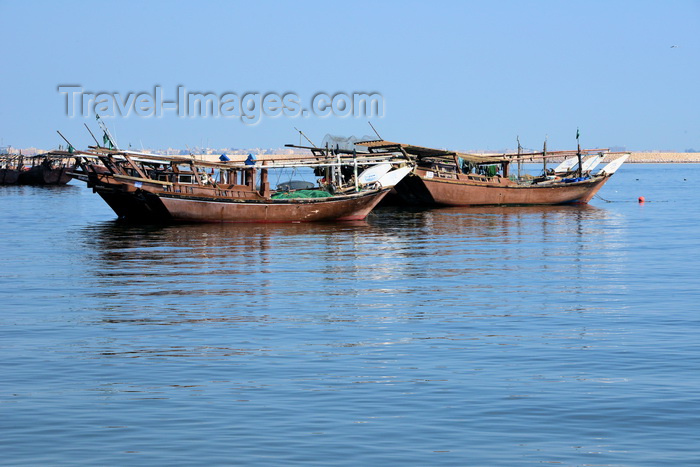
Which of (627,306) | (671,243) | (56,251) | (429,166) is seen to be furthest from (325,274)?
(429,166)

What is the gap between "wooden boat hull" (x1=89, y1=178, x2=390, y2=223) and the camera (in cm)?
4044

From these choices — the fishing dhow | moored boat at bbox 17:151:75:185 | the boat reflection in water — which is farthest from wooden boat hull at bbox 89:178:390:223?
moored boat at bbox 17:151:75:185

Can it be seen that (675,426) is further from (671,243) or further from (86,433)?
(671,243)

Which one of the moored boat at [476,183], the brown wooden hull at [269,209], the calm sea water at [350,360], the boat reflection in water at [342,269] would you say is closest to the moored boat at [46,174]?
the moored boat at [476,183]

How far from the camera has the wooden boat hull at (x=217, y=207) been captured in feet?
133

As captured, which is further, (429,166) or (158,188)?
(429,166)

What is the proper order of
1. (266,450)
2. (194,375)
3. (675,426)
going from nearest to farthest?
(266,450)
(675,426)
(194,375)

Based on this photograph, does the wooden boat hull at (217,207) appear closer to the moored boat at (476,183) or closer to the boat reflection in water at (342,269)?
the boat reflection in water at (342,269)

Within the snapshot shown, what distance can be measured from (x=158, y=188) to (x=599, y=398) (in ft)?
102

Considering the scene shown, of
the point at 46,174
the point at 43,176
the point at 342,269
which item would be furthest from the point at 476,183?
the point at 43,176

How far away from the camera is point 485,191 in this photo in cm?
5928

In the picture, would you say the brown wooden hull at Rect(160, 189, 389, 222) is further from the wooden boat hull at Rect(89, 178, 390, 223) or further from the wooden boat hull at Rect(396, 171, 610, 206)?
the wooden boat hull at Rect(396, 171, 610, 206)

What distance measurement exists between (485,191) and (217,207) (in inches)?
916

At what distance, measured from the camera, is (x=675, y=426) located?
34.4ft
